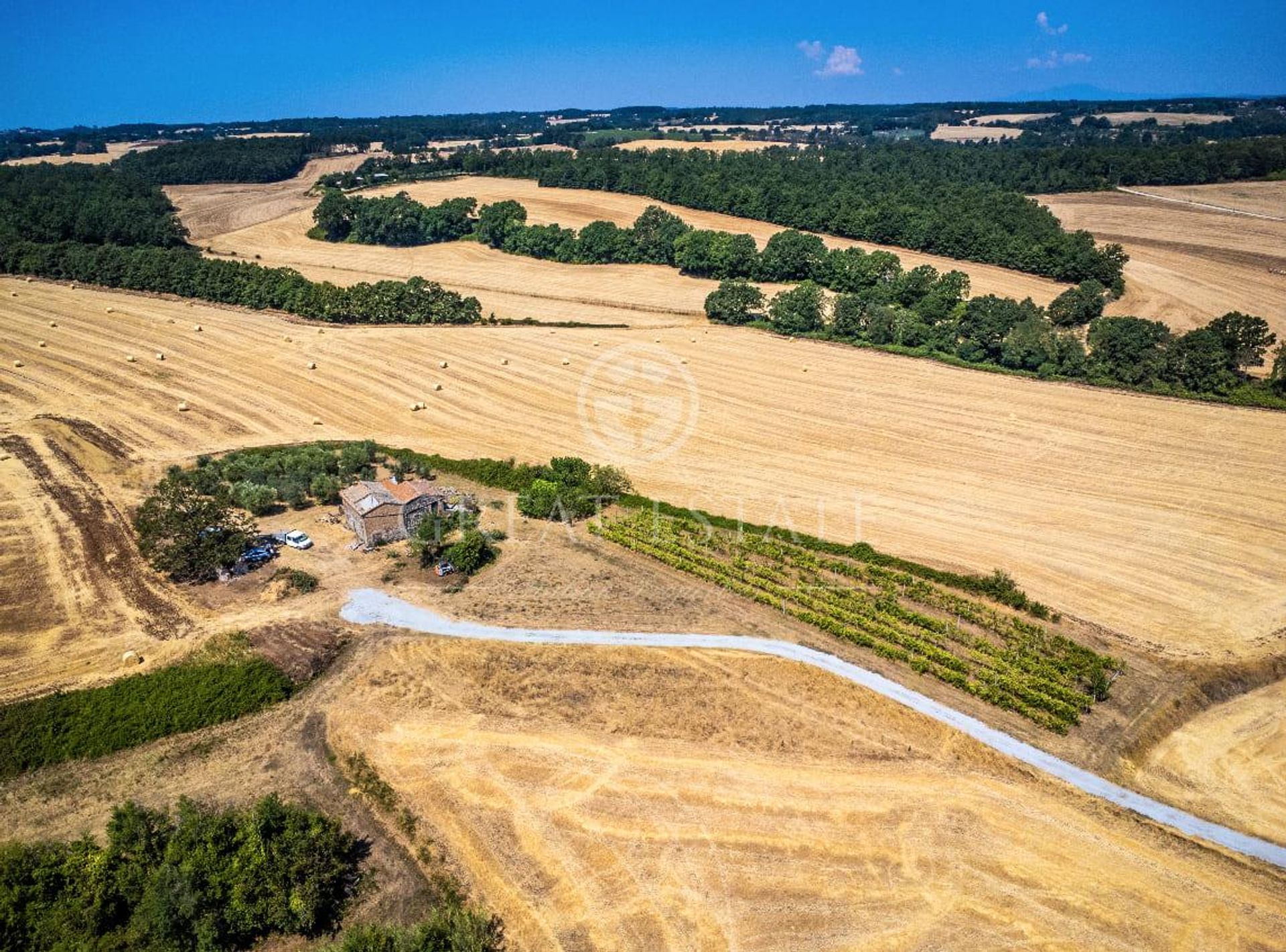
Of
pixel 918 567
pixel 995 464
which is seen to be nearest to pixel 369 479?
pixel 918 567

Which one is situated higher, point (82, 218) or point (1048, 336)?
point (82, 218)

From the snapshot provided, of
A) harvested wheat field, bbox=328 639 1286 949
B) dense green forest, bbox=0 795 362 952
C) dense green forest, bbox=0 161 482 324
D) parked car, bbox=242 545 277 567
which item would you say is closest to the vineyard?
harvested wheat field, bbox=328 639 1286 949

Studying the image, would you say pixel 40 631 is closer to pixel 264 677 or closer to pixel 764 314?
pixel 264 677

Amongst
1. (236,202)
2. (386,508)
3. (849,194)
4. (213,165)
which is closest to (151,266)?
(236,202)

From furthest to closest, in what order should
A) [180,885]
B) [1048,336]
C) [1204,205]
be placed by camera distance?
[1204,205] < [1048,336] < [180,885]

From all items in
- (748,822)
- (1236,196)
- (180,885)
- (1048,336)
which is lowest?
(748,822)

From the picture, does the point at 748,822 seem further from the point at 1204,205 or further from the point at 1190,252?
the point at 1204,205

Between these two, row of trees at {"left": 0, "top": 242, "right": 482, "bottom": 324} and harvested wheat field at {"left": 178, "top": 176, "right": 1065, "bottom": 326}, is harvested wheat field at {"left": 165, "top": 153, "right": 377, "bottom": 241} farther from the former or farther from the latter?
row of trees at {"left": 0, "top": 242, "right": 482, "bottom": 324}
